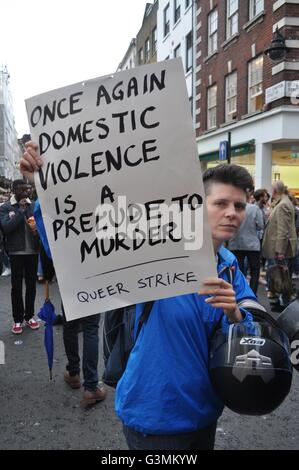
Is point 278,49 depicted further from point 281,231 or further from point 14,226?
point 14,226

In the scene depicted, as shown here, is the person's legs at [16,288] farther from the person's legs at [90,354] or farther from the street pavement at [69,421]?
the person's legs at [90,354]

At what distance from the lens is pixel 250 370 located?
1431 mm

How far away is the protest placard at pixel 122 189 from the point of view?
1.51 m

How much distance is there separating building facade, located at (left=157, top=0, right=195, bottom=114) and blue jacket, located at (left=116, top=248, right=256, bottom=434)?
61.3 feet

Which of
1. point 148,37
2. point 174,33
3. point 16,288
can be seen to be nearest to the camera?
point 16,288

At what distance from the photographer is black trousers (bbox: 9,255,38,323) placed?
5363mm

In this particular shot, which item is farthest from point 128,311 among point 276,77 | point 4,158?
point 4,158

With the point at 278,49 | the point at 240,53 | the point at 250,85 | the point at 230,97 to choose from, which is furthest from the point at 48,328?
the point at 230,97

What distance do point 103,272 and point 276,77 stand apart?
43.2 ft

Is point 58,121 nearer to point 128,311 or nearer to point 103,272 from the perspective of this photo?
point 103,272

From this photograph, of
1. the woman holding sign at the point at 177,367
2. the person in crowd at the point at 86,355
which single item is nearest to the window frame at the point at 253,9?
the person in crowd at the point at 86,355

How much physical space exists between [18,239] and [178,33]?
20.3 meters

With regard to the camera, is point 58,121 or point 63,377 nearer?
point 58,121
